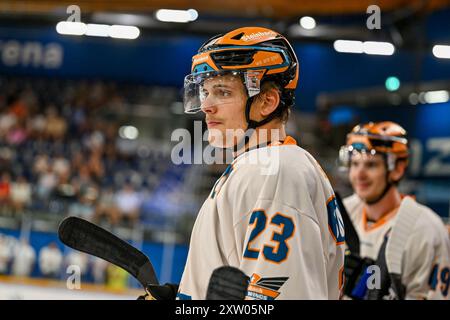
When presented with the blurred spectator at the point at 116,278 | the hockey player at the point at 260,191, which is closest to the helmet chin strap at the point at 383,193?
the hockey player at the point at 260,191

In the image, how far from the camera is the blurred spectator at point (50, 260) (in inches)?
360

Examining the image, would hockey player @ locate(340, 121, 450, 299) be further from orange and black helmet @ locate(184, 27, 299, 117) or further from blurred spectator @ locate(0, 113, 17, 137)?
blurred spectator @ locate(0, 113, 17, 137)

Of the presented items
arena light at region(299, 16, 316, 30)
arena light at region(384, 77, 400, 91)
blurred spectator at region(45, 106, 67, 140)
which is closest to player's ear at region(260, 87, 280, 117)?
arena light at region(384, 77, 400, 91)

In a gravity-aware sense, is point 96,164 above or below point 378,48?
below

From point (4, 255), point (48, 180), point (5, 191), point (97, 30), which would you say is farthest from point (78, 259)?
point (97, 30)

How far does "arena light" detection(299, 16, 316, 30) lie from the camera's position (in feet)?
44.3

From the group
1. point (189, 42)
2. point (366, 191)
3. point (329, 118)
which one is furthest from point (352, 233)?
point (189, 42)

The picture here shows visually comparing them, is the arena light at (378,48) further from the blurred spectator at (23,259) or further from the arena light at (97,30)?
the blurred spectator at (23,259)

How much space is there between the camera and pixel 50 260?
365 inches

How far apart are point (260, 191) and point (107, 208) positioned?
8.76m

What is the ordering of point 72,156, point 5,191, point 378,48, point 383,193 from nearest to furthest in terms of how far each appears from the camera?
point 383,193, point 5,191, point 72,156, point 378,48

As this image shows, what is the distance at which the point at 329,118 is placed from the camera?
12.6m

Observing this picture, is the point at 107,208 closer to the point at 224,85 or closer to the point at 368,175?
the point at 368,175

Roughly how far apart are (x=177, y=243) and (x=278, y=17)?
5902 millimetres
